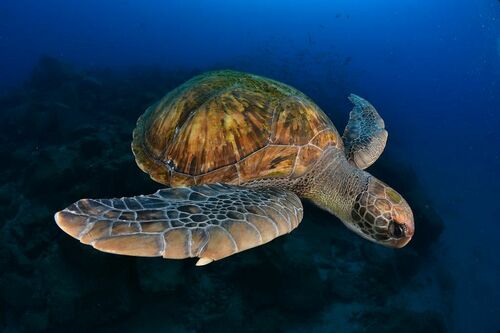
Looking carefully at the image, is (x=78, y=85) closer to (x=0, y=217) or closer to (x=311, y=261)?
(x=0, y=217)

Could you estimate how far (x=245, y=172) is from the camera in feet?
8.01

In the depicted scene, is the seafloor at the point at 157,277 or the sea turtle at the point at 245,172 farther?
the seafloor at the point at 157,277

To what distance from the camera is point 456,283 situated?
8.91 metres

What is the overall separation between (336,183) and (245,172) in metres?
0.85

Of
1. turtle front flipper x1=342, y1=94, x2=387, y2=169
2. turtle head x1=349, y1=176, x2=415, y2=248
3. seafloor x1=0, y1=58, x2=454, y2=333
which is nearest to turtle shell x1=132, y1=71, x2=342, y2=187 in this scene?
turtle front flipper x1=342, y1=94, x2=387, y2=169

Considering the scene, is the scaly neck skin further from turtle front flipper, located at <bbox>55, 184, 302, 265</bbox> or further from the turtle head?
turtle front flipper, located at <bbox>55, 184, 302, 265</bbox>

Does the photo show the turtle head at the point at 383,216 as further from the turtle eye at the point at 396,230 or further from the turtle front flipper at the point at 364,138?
the turtle front flipper at the point at 364,138

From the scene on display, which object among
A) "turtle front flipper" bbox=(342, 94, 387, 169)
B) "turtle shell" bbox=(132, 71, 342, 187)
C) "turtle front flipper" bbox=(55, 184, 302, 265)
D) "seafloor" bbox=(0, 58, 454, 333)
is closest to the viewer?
"turtle front flipper" bbox=(55, 184, 302, 265)

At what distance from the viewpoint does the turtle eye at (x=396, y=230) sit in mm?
2217

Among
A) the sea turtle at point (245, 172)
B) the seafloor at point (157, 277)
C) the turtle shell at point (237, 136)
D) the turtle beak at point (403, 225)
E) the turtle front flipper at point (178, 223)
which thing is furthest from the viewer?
the seafloor at point (157, 277)

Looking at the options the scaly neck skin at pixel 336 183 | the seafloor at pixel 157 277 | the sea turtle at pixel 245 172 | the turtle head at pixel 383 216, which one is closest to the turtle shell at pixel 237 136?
the sea turtle at pixel 245 172

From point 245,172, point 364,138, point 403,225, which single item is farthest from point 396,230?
point 364,138

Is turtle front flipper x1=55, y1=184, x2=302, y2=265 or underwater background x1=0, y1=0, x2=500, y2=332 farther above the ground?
turtle front flipper x1=55, y1=184, x2=302, y2=265

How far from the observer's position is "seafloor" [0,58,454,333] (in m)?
4.29
